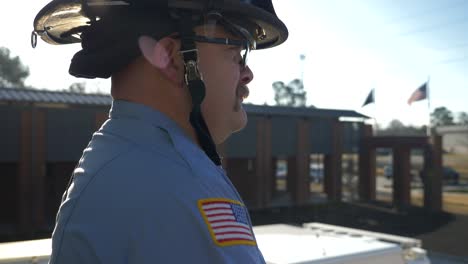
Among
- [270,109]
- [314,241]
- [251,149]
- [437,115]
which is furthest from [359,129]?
[437,115]

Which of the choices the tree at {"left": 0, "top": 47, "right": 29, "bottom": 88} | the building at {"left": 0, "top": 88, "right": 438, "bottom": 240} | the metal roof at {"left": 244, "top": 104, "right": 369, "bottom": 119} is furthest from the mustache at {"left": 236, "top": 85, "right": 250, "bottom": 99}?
the tree at {"left": 0, "top": 47, "right": 29, "bottom": 88}

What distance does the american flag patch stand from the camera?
0.83m

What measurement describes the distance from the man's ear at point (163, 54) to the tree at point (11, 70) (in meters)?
50.8

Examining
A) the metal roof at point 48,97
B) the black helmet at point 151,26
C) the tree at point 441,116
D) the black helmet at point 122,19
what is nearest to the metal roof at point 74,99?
the metal roof at point 48,97

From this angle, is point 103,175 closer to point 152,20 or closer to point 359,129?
point 152,20

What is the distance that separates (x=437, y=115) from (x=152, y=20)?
259ft

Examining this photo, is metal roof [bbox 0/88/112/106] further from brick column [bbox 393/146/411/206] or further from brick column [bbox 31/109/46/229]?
brick column [bbox 393/146/411/206]

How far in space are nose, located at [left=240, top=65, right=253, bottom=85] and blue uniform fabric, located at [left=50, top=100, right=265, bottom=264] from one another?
344 mm

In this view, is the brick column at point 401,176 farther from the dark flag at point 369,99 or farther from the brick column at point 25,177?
the brick column at point 25,177

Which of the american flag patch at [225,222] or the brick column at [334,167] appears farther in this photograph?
the brick column at [334,167]

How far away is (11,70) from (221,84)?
51.3m

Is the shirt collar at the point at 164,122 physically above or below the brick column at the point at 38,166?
above

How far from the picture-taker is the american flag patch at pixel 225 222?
0.83m

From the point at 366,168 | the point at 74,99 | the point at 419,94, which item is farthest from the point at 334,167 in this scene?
the point at 74,99
